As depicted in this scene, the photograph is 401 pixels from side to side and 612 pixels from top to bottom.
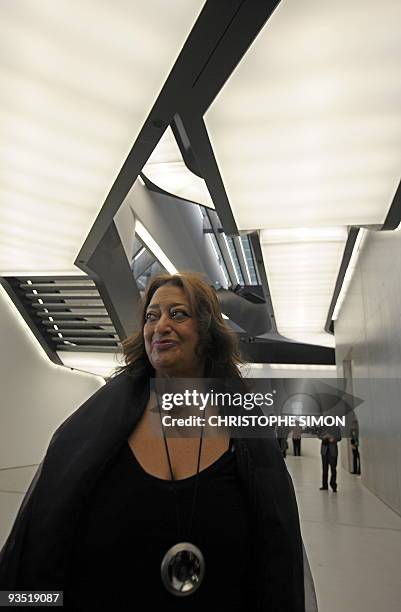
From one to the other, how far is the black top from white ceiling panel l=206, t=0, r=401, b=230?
1.80 meters

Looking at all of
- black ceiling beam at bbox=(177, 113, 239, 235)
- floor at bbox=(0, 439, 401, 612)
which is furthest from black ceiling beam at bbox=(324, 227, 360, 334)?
floor at bbox=(0, 439, 401, 612)

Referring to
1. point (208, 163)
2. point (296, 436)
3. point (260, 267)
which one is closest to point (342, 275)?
point (260, 267)

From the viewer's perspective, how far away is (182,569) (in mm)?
709

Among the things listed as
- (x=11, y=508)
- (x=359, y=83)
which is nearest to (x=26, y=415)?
(x=11, y=508)

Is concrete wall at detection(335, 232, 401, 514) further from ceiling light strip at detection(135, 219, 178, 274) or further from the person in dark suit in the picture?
ceiling light strip at detection(135, 219, 178, 274)

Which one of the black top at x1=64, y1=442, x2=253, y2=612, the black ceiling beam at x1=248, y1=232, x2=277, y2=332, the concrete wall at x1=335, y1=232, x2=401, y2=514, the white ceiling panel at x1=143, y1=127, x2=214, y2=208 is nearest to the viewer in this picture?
the black top at x1=64, y1=442, x2=253, y2=612

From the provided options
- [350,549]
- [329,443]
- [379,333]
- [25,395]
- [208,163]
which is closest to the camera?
[329,443]

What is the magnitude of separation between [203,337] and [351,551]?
186 cm

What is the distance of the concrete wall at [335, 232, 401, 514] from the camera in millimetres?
2152

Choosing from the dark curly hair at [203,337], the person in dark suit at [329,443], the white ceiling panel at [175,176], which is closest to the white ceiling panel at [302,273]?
the white ceiling panel at [175,176]

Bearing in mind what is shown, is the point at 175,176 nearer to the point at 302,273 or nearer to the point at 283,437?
the point at 302,273

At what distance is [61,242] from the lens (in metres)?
4.17

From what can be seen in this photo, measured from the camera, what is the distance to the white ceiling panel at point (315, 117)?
1.69m

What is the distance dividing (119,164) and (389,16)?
1.76 meters
